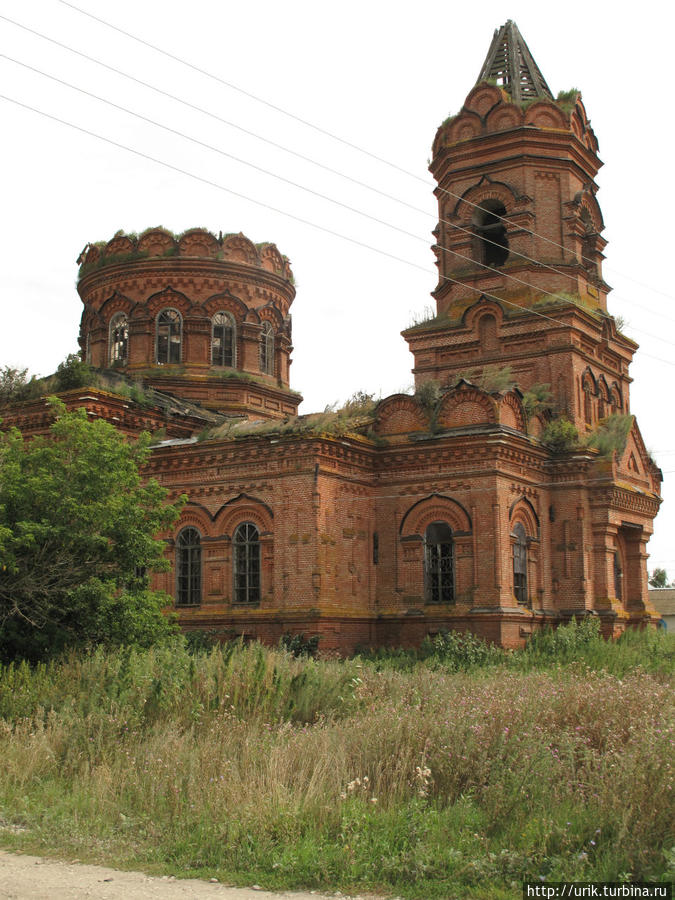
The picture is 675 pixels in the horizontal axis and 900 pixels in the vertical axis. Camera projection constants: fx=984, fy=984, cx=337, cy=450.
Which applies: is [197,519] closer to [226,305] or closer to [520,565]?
[520,565]

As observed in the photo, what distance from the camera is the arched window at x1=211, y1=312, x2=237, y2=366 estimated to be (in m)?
31.5

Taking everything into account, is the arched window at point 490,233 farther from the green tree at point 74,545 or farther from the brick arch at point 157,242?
the green tree at point 74,545

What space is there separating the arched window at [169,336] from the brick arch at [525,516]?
12671 millimetres

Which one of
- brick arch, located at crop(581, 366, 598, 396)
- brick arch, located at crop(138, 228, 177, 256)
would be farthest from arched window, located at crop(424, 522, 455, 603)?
brick arch, located at crop(138, 228, 177, 256)

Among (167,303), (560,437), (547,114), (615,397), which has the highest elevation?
(547,114)

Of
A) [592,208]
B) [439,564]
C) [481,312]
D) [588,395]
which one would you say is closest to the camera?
[439,564]

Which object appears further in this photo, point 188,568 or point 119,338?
point 119,338

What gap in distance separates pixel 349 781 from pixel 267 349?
2490 centimetres

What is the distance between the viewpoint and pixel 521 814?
8.20 metres

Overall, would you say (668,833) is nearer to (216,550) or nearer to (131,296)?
(216,550)

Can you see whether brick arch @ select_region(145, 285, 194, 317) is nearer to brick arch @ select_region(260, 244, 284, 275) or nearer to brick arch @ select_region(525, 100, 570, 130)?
brick arch @ select_region(260, 244, 284, 275)

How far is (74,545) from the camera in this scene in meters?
15.1

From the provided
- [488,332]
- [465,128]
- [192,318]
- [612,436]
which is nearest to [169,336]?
[192,318]

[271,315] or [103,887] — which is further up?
[271,315]
